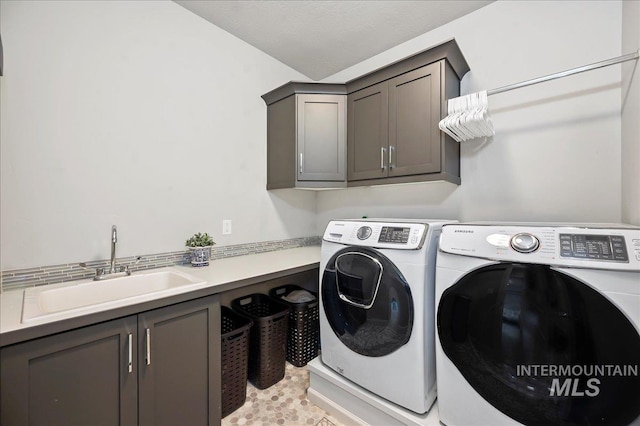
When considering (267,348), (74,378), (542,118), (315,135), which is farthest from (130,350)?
(542,118)

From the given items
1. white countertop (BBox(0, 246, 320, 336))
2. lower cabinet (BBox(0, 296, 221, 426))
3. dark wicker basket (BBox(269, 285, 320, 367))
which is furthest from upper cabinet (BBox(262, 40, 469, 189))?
lower cabinet (BBox(0, 296, 221, 426))

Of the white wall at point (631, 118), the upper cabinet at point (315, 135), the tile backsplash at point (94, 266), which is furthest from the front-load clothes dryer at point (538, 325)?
the tile backsplash at point (94, 266)

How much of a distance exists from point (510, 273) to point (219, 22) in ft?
7.91

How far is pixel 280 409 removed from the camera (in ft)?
5.49

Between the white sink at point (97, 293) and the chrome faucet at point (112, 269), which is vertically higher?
the chrome faucet at point (112, 269)

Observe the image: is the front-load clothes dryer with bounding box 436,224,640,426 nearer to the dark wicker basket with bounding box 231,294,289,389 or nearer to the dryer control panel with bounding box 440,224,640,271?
the dryer control panel with bounding box 440,224,640,271

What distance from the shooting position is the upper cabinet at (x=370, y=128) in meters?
1.73

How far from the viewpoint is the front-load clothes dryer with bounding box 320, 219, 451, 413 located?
132cm

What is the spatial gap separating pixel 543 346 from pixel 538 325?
0.08 metres

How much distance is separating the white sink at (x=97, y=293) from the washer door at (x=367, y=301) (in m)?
0.74

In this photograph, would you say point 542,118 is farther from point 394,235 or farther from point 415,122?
point 394,235

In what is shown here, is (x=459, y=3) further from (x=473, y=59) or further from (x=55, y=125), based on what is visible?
(x=55, y=125)

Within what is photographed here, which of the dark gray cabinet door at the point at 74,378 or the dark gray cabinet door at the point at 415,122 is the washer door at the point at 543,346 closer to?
the dark gray cabinet door at the point at 415,122

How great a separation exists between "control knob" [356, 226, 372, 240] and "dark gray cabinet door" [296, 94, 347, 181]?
0.74m
